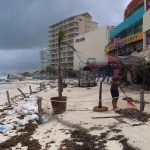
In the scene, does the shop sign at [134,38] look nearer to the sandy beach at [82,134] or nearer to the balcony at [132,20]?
the balcony at [132,20]

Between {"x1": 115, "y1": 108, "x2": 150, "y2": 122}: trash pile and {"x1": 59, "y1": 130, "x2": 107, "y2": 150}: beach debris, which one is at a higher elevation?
{"x1": 115, "y1": 108, "x2": 150, "y2": 122}: trash pile

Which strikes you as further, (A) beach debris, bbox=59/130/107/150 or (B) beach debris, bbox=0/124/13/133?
(B) beach debris, bbox=0/124/13/133

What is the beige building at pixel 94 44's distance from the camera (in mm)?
75750

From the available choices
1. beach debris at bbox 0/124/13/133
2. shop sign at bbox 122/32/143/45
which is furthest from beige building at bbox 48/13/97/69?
beach debris at bbox 0/124/13/133

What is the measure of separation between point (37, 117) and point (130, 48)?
1436 inches

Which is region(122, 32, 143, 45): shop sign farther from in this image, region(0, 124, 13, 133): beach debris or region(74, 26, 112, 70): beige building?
region(0, 124, 13, 133): beach debris

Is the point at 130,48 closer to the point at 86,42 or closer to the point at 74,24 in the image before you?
the point at 86,42

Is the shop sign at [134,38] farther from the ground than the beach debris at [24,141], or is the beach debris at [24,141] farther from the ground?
the shop sign at [134,38]

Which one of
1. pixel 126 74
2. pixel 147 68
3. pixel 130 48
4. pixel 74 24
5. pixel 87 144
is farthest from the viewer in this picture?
pixel 74 24

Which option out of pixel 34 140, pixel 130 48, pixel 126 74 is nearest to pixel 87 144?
pixel 34 140

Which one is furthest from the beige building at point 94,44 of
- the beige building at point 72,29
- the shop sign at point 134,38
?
the shop sign at point 134,38

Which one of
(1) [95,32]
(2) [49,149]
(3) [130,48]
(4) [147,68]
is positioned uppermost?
(1) [95,32]

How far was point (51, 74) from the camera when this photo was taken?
11400 centimetres

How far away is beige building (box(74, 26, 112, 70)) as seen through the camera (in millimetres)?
75750
